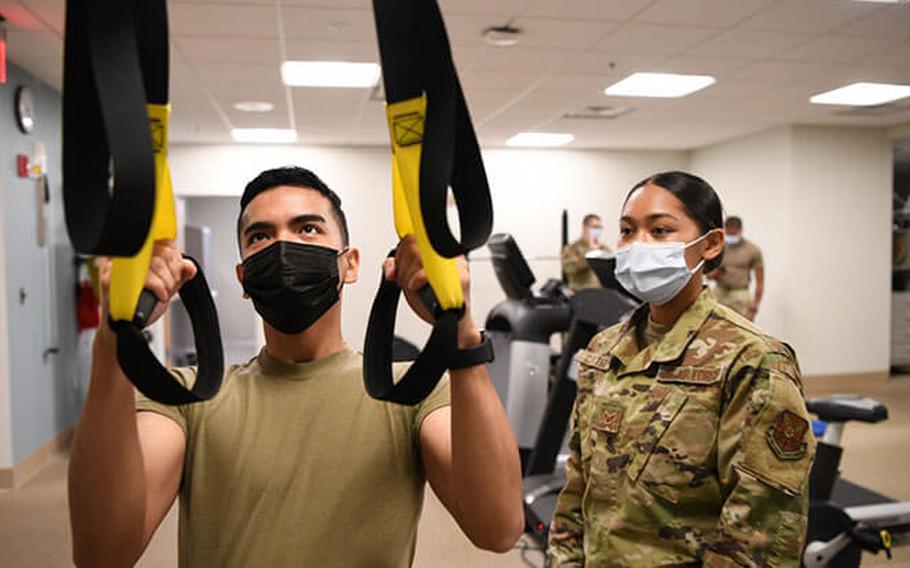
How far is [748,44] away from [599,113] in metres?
2.52

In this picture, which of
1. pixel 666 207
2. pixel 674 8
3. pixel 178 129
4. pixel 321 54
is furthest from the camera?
pixel 178 129

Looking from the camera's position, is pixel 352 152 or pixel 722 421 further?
pixel 352 152

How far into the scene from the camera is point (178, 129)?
25.9 ft

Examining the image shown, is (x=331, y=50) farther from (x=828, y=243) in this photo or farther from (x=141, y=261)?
(x=828, y=243)

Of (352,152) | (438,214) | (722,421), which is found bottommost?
(722,421)

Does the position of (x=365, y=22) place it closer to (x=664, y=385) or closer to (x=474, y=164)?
(x=664, y=385)

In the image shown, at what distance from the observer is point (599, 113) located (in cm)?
728

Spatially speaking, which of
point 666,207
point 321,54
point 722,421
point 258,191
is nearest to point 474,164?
point 258,191

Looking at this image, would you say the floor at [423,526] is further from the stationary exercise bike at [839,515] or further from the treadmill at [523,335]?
the treadmill at [523,335]

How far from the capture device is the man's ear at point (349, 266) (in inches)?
48.9

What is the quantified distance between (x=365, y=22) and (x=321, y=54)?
2.58ft

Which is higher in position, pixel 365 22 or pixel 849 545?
pixel 365 22

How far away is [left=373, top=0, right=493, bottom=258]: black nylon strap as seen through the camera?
2.35 feet

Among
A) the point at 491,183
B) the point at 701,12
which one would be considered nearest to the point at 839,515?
the point at 701,12
